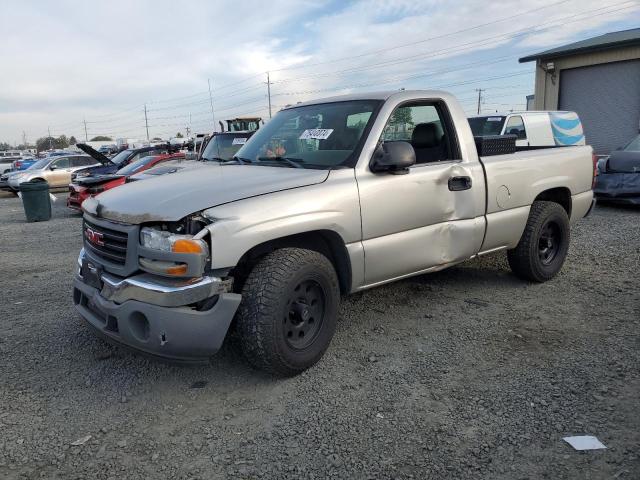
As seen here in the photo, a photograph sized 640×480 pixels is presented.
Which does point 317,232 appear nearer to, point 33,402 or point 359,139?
point 359,139

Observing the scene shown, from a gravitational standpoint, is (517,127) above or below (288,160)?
above

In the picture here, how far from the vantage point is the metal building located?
53.8ft

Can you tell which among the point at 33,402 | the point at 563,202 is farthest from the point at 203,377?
the point at 563,202

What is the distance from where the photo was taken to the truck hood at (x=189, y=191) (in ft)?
10.0

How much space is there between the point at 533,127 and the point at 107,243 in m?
10.8

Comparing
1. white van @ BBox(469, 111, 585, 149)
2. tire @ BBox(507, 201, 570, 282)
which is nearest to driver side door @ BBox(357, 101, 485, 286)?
tire @ BBox(507, 201, 570, 282)

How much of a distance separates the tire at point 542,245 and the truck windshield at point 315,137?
2145 millimetres

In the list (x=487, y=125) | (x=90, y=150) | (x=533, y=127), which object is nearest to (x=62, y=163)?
(x=90, y=150)

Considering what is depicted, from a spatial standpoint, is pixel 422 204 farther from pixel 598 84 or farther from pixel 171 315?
pixel 598 84

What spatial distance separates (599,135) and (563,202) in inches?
569

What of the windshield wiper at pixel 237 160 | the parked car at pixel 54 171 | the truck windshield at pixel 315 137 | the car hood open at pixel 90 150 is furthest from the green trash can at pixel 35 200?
the truck windshield at pixel 315 137

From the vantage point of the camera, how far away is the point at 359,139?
386cm

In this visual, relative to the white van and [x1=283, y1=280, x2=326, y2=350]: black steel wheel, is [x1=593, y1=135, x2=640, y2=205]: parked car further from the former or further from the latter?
[x1=283, y1=280, x2=326, y2=350]: black steel wheel

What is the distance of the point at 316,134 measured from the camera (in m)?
4.13
